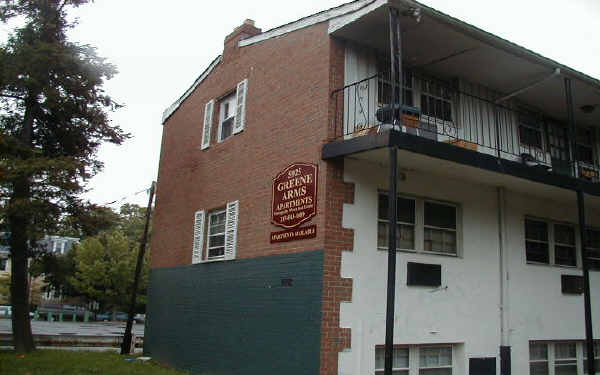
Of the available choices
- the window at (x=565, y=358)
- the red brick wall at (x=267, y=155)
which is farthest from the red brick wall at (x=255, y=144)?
the window at (x=565, y=358)

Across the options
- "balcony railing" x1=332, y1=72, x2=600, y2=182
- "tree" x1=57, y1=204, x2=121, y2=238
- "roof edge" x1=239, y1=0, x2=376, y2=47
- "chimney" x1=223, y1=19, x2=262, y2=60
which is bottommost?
"tree" x1=57, y1=204, x2=121, y2=238

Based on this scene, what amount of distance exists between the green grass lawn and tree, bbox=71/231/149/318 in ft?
97.3

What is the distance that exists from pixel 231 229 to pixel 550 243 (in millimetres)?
6971

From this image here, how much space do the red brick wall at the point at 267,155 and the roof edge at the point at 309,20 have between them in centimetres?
12

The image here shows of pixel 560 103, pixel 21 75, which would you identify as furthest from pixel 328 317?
pixel 21 75

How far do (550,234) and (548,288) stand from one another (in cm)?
131

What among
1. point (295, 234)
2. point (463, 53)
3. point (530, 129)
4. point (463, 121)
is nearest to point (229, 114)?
point (295, 234)

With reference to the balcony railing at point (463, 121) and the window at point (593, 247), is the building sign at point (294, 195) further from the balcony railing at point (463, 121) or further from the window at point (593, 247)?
the window at point (593, 247)

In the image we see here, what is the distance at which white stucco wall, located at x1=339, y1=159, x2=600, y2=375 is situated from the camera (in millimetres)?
8594

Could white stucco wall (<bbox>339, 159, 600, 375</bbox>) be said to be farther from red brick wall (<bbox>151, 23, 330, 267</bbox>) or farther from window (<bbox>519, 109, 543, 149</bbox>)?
window (<bbox>519, 109, 543, 149</bbox>)

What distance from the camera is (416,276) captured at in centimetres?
905

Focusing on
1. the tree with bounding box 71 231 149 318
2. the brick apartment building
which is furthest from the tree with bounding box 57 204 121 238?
the tree with bounding box 71 231 149 318

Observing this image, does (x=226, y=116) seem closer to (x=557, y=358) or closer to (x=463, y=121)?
(x=463, y=121)

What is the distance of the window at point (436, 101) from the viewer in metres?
10.7
